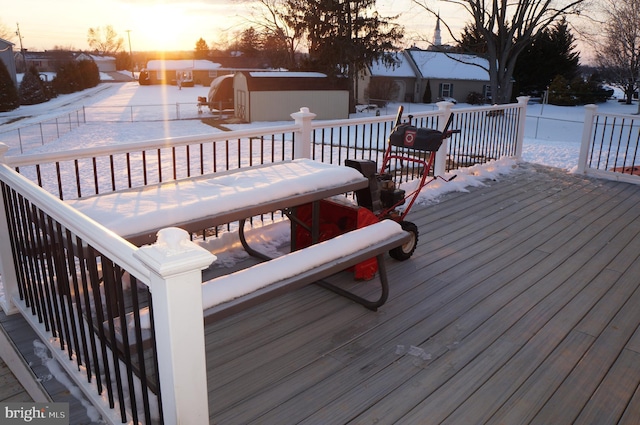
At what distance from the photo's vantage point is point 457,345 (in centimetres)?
298

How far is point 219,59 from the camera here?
61219mm

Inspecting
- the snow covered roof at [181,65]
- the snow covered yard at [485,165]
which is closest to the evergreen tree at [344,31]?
the snow covered yard at [485,165]

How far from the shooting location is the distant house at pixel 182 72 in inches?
2211

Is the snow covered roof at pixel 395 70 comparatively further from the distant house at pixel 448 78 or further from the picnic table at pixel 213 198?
the picnic table at pixel 213 198

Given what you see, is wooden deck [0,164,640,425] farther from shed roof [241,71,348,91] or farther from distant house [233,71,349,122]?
shed roof [241,71,348,91]

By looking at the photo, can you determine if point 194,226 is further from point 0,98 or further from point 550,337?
point 0,98

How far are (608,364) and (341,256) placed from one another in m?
1.64

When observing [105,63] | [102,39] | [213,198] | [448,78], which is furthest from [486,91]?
[102,39]

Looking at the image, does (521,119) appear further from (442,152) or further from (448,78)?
(448,78)

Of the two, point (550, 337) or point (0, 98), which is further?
point (0, 98)

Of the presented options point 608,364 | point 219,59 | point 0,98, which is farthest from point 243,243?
point 219,59

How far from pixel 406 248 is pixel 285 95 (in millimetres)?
21747

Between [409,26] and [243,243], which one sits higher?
[409,26]

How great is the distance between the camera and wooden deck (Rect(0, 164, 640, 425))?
8.00ft
